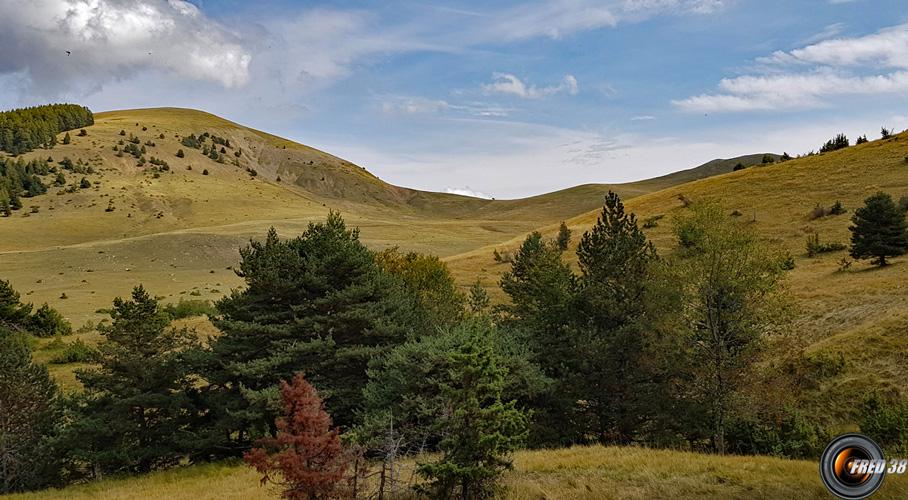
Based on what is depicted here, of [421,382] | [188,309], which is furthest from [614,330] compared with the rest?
[188,309]

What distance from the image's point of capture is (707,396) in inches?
767

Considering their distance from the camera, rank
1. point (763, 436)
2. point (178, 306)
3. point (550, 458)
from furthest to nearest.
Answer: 1. point (178, 306)
2. point (763, 436)
3. point (550, 458)

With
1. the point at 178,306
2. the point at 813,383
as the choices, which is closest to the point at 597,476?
the point at 813,383

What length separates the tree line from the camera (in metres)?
19.0

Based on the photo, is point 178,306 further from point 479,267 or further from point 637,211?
point 637,211

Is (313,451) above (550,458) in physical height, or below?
above

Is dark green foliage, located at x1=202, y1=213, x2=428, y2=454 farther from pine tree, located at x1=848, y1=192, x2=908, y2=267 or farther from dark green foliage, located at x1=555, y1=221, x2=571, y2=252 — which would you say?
dark green foliage, located at x1=555, y1=221, x2=571, y2=252

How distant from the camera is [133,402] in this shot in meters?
22.7

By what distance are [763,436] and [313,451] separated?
51.7 ft

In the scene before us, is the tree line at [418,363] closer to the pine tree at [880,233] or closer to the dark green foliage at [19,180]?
the pine tree at [880,233]

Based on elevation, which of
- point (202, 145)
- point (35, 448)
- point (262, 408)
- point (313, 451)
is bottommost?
point (35, 448)

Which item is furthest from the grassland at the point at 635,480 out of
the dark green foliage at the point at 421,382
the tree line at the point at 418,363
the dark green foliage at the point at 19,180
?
the dark green foliage at the point at 19,180

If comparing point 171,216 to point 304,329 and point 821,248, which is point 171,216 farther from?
point 821,248

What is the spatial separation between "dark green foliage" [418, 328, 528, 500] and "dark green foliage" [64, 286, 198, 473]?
619 inches
